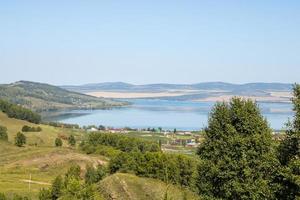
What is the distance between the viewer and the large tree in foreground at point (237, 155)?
31.5m

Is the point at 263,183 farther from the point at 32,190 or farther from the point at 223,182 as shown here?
the point at 32,190

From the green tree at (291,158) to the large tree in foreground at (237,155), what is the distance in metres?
0.98

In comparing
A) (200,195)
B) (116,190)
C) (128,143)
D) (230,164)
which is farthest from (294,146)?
(128,143)

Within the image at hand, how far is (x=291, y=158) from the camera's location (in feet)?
91.7

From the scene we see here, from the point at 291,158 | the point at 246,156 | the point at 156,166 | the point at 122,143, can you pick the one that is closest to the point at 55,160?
the point at 122,143

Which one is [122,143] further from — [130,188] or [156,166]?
[130,188]

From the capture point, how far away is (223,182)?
33594 mm

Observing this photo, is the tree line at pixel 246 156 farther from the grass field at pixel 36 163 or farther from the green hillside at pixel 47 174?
the grass field at pixel 36 163

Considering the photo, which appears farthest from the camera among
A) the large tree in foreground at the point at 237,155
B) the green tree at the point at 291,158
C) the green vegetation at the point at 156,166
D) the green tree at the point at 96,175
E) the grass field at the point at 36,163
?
the grass field at the point at 36,163

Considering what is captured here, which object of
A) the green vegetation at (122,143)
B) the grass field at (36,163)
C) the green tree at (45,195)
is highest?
the green tree at (45,195)

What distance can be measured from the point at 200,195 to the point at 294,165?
32.3ft

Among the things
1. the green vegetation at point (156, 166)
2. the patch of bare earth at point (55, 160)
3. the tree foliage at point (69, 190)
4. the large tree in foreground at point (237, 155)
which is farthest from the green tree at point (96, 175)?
the large tree in foreground at point (237, 155)

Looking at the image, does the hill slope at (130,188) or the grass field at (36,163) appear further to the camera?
the grass field at (36,163)

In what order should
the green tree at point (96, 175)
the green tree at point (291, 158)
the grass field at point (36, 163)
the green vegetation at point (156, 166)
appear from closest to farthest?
the green tree at point (291, 158) < the green vegetation at point (156, 166) < the green tree at point (96, 175) < the grass field at point (36, 163)
